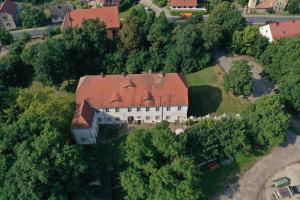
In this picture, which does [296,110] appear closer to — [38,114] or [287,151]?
[287,151]

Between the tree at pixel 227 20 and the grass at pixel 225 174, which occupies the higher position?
the tree at pixel 227 20

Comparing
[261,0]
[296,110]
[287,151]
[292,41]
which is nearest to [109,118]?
[287,151]

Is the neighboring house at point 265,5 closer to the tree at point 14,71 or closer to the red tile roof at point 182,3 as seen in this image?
the red tile roof at point 182,3

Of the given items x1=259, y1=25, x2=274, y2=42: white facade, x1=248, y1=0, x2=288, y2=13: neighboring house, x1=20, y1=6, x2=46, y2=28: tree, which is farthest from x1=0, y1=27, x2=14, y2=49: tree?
x1=248, y1=0, x2=288, y2=13: neighboring house

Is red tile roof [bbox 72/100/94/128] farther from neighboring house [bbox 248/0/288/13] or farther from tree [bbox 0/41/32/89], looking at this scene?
neighboring house [bbox 248/0/288/13]

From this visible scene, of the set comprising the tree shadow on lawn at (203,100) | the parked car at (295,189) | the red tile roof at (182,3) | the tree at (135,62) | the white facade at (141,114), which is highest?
the red tile roof at (182,3)

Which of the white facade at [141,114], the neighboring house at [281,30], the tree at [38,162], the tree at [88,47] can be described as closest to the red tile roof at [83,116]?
the white facade at [141,114]

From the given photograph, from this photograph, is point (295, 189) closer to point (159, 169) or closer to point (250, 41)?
point (159, 169)
